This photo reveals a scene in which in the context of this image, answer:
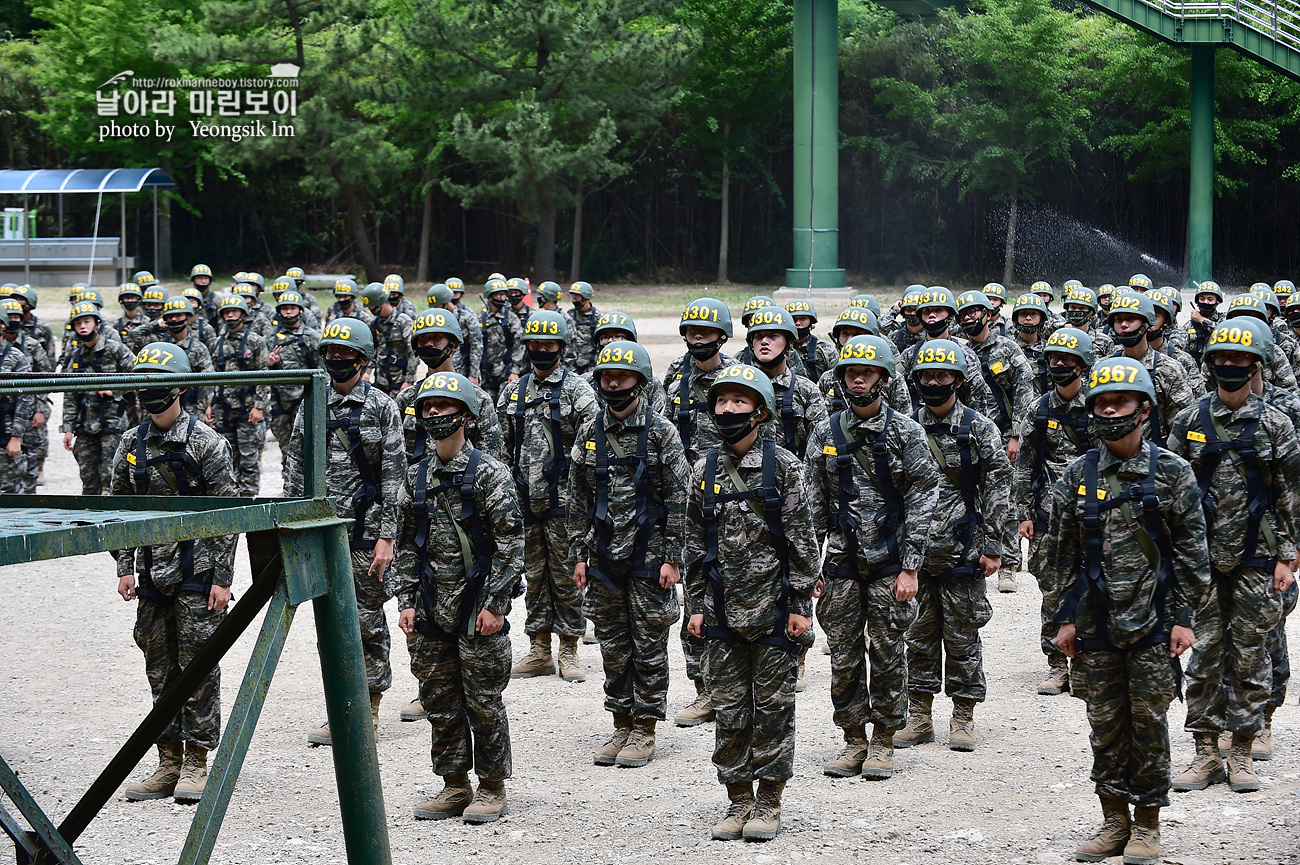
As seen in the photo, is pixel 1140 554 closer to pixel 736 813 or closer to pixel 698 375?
pixel 736 813

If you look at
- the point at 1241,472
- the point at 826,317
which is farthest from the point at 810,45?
the point at 1241,472

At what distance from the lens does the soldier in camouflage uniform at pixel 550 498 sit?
936 centimetres

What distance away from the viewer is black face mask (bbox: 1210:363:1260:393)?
7.27 m

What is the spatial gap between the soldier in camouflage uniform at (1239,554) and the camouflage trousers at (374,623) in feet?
14.0

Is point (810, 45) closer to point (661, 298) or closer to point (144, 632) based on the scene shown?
point (661, 298)

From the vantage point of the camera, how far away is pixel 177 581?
717 centimetres

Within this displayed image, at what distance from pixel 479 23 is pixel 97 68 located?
36.7 ft

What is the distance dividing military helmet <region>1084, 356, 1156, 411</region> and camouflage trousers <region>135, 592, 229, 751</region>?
4372 mm

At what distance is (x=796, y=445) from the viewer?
9.48m

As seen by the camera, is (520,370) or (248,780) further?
(520,370)

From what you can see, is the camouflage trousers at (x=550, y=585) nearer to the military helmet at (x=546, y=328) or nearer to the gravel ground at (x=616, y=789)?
the gravel ground at (x=616, y=789)

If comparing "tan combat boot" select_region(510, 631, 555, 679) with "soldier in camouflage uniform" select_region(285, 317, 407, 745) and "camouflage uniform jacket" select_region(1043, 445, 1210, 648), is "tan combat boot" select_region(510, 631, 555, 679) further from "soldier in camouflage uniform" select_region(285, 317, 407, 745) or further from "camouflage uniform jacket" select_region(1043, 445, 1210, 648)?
"camouflage uniform jacket" select_region(1043, 445, 1210, 648)

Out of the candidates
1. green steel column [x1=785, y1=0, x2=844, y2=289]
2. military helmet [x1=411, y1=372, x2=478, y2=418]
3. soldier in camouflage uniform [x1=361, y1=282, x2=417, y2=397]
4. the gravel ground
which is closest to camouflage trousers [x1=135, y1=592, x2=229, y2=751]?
the gravel ground

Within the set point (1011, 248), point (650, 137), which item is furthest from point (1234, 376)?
point (650, 137)
